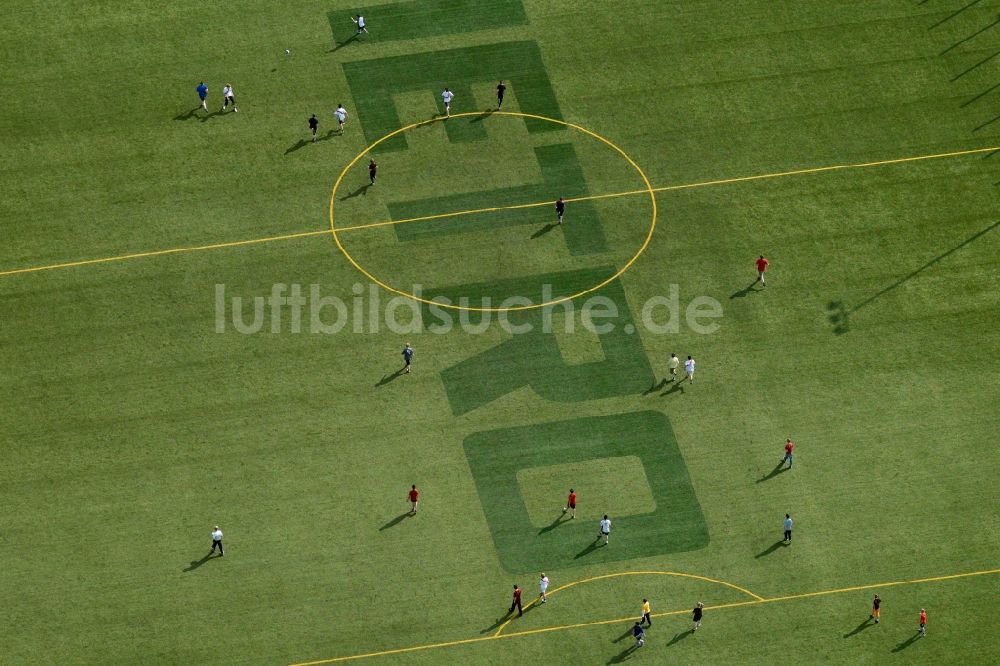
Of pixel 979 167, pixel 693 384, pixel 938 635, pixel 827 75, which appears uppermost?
pixel 827 75

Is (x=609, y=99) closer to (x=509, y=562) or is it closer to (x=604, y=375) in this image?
(x=604, y=375)

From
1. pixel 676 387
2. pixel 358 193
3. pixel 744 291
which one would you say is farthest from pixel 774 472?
pixel 358 193

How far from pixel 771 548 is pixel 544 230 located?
23808 mm

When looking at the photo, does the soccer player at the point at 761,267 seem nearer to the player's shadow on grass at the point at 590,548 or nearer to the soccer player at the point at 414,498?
the player's shadow on grass at the point at 590,548

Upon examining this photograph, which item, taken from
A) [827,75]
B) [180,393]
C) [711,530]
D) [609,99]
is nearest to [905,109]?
[827,75]

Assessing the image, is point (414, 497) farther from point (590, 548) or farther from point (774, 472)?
point (774, 472)

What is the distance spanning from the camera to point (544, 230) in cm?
10488

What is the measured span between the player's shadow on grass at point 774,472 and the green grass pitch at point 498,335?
58 centimetres

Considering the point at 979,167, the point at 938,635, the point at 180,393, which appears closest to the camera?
the point at 938,635

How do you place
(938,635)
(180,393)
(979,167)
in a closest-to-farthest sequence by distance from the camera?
(938,635)
(180,393)
(979,167)

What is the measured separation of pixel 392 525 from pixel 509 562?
6.45m

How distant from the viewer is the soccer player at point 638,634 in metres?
88.9

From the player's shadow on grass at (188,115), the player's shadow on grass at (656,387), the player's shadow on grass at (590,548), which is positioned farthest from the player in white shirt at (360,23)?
the player's shadow on grass at (590,548)

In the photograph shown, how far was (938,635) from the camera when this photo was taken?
9081 centimetres
